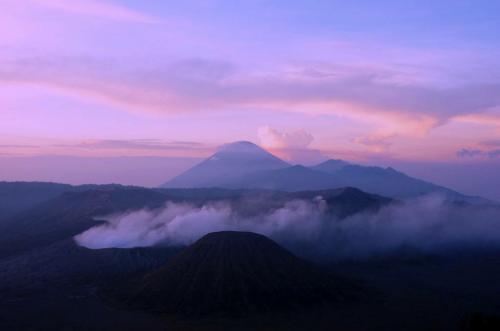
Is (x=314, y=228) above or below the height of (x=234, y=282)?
above

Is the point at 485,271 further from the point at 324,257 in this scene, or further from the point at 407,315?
the point at 407,315

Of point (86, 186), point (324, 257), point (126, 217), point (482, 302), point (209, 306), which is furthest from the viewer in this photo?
point (86, 186)

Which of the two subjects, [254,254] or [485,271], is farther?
[485,271]

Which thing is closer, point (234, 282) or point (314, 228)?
point (234, 282)

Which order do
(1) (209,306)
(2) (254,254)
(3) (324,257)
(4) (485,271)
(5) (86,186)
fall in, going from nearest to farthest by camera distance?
1. (1) (209,306)
2. (2) (254,254)
3. (4) (485,271)
4. (3) (324,257)
5. (5) (86,186)

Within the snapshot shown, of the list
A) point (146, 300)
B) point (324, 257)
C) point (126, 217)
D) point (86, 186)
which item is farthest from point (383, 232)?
point (86, 186)

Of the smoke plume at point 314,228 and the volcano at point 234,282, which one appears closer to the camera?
the volcano at point 234,282

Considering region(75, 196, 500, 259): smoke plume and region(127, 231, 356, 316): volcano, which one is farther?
region(75, 196, 500, 259): smoke plume
